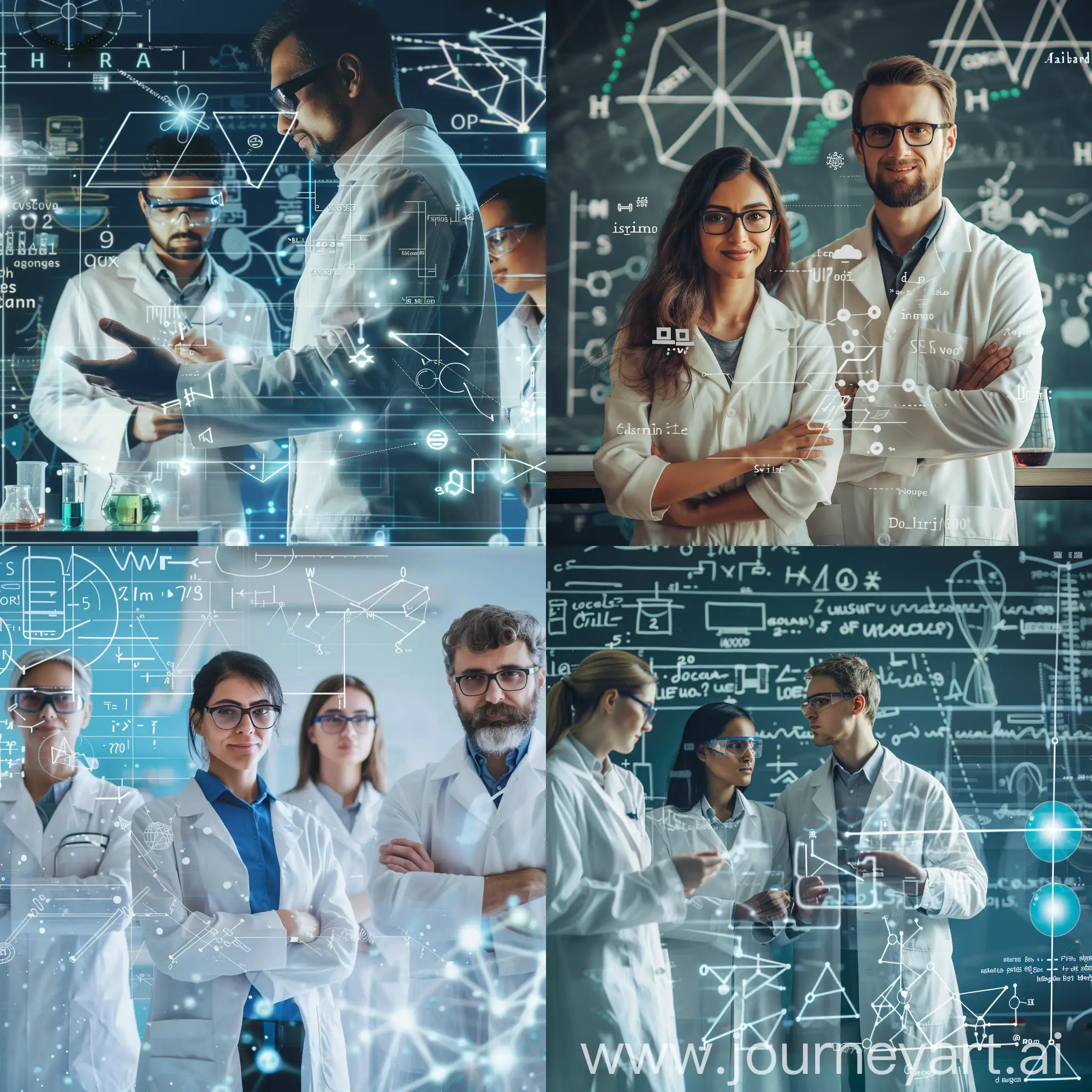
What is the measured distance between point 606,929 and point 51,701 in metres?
1.44

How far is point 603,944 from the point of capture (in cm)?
247

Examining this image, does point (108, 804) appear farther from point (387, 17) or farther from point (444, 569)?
point (387, 17)

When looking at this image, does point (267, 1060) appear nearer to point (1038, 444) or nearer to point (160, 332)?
point (160, 332)

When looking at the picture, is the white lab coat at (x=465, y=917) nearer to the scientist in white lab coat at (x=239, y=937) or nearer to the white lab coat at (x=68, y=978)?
the scientist in white lab coat at (x=239, y=937)

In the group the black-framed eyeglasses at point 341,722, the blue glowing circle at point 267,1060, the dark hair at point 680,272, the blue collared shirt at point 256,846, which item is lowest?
the blue glowing circle at point 267,1060

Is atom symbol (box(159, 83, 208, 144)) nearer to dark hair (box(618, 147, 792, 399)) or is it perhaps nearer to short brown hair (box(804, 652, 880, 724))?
dark hair (box(618, 147, 792, 399))

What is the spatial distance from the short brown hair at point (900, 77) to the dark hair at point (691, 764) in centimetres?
150

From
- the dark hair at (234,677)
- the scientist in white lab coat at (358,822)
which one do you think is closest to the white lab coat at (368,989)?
the scientist in white lab coat at (358,822)

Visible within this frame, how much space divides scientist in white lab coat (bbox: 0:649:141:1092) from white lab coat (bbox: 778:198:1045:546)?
6.25 feet

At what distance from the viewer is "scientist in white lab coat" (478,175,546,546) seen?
2.47 m

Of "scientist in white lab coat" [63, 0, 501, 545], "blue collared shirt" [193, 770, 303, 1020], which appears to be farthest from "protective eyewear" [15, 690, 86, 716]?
"scientist in white lab coat" [63, 0, 501, 545]

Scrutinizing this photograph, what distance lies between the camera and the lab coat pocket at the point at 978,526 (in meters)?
2.51

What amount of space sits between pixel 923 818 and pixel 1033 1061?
66cm

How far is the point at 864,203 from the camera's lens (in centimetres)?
250
